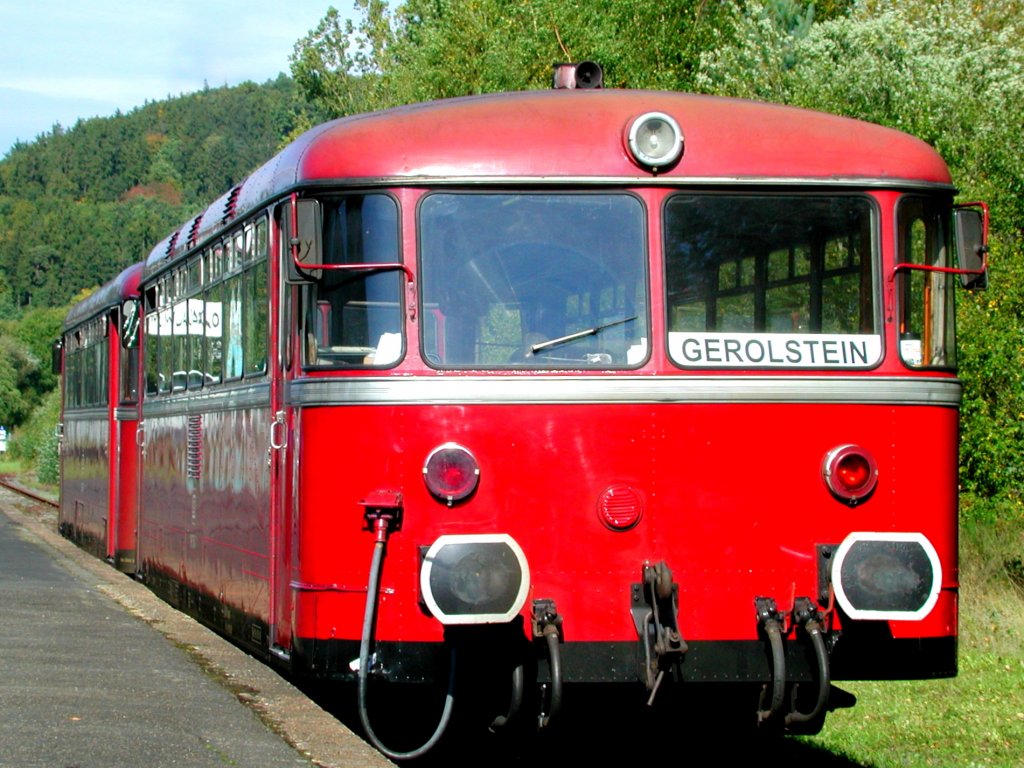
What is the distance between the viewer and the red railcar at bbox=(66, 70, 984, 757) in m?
6.80

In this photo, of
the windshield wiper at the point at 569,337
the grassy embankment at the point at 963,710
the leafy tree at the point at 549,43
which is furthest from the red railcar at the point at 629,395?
the leafy tree at the point at 549,43

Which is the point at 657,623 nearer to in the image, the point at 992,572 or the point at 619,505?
the point at 619,505

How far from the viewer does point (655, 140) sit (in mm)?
7098

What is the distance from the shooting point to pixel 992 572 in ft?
50.6

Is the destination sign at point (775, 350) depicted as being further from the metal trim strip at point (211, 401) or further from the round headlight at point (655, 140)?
the metal trim strip at point (211, 401)

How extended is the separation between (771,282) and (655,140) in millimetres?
757

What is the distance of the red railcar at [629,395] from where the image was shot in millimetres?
6801

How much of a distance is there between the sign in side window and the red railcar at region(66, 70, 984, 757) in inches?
0.5

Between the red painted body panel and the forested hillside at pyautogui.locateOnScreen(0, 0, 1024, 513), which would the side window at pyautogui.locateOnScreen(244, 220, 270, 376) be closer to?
the red painted body panel

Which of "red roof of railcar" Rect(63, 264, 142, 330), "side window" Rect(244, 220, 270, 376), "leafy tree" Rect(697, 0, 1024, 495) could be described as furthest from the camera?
"leafy tree" Rect(697, 0, 1024, 495)

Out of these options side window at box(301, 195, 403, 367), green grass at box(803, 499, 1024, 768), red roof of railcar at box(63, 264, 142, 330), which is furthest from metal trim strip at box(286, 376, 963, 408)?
red roof of railcar at box(63, 264, 142, 330)

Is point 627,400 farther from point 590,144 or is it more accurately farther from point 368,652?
point 368,652

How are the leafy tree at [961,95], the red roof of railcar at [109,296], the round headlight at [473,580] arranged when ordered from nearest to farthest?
1. the round headlight at [473,580]
2. the red roof of railcar at [109,296]
3. the leafy tree at [961,95]

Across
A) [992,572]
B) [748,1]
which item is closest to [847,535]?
[992,572]
